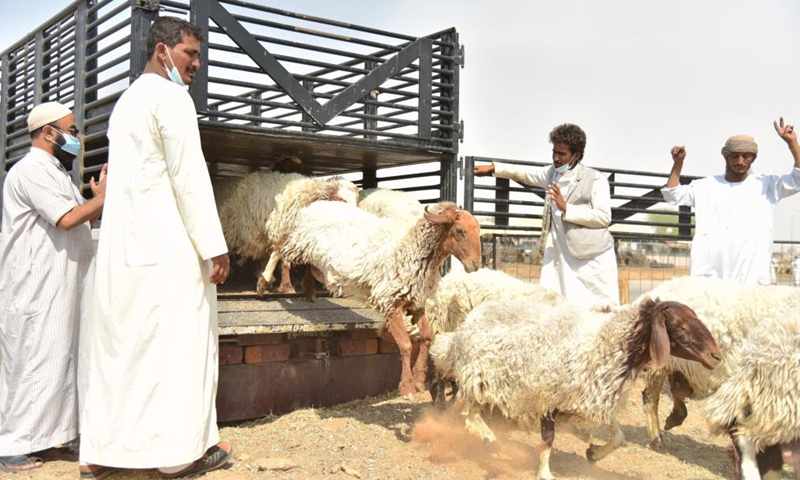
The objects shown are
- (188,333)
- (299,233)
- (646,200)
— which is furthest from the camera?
(646,200)

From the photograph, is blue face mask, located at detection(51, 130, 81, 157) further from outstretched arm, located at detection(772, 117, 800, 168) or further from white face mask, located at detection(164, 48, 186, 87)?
outstretched arm, located at detection(772, 117, 800, 168)

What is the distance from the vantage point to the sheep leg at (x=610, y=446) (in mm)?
4680

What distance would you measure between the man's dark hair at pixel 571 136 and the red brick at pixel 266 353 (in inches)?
126

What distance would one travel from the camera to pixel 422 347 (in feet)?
19.9

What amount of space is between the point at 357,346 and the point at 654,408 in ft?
9.47

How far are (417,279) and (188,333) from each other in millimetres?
2356

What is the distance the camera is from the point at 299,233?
7195mm

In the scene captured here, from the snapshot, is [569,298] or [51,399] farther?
[569,298]

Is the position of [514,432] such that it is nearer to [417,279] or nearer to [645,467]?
[645,467]

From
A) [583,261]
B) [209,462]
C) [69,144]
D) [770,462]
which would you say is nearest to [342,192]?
[583,261]

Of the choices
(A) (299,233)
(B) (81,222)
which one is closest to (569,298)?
(A) (299,233)

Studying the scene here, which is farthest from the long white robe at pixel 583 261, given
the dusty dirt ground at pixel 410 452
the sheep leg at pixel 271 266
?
the sheep leg at pixel 271 266

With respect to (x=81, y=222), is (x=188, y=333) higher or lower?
lower

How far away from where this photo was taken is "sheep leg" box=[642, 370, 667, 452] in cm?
595
